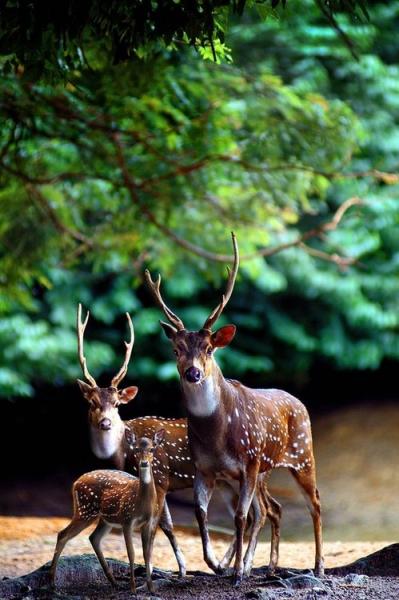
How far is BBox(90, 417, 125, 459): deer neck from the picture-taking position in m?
5.04

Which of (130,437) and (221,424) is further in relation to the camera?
(130,437)

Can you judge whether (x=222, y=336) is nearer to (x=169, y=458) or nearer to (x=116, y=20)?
(x=169, y=458)

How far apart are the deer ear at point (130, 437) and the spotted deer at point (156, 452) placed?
3cm

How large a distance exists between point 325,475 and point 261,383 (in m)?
3.69

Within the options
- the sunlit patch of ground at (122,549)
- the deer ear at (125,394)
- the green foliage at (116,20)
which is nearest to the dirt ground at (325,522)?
the sunlit patch of ground at (122,549)

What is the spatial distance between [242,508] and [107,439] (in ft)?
2.68

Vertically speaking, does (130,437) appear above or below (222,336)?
below

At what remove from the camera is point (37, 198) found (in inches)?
385

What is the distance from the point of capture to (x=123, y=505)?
4.59 metres

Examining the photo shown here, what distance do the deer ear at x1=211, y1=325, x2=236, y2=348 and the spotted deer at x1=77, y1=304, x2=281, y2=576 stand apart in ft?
1.78

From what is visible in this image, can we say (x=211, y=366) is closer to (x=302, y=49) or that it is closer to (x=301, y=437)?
(x=301, y=437)

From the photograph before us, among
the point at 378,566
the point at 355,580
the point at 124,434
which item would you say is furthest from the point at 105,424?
the point at 378,566

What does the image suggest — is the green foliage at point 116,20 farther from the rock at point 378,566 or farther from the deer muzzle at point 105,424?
the rock at point 378,566

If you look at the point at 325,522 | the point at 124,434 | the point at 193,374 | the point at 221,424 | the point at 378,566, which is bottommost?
the point at 325,522
